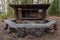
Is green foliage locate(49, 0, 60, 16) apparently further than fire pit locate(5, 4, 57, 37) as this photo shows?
Yes

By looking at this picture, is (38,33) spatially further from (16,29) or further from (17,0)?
(17,0)

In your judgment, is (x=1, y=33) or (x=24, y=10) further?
(x=24, y=10)

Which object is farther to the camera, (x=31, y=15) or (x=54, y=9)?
(x=54, y=9)

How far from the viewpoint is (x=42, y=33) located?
5.99 metres

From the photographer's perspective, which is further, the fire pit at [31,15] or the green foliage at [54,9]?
the green foliage at [54,9]

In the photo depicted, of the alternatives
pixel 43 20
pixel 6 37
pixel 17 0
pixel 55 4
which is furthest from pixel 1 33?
pixel 55 4

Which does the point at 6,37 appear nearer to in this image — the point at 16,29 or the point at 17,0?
the point at 16,29

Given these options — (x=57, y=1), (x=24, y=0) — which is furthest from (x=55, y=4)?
(x=24, y=0)

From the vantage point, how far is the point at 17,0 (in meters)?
11.5

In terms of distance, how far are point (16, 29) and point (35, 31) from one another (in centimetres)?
67

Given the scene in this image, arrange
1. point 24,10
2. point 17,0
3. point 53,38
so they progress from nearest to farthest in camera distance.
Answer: point 53,38 → point 24,10 → point 17,0

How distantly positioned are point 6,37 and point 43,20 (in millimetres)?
1958

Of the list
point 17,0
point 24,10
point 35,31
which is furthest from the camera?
point 17,0

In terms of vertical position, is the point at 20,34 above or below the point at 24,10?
below
